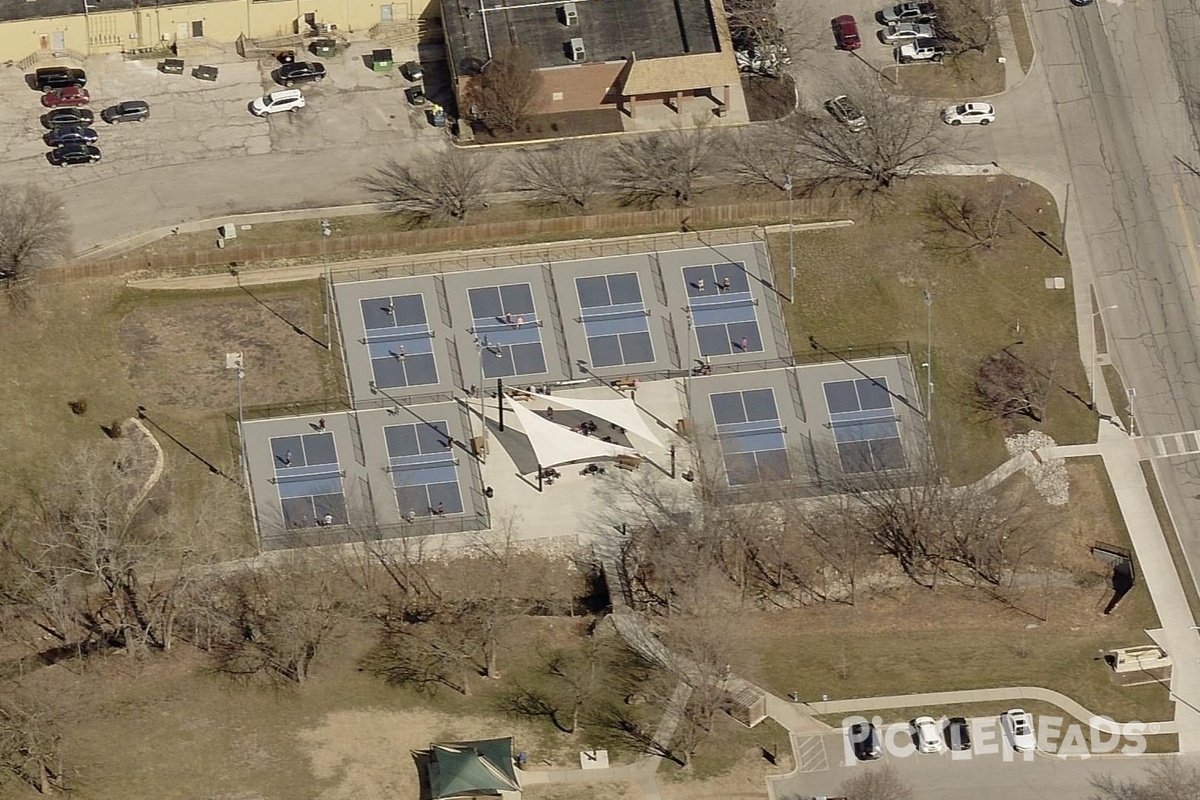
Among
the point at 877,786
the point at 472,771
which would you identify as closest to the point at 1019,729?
the point at 877,786

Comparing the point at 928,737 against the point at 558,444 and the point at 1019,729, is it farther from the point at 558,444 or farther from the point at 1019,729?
the point at 558,444

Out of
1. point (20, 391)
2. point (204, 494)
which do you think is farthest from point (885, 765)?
point (20, 391)

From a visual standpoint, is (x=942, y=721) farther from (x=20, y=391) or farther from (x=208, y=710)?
(x=20, y=391)

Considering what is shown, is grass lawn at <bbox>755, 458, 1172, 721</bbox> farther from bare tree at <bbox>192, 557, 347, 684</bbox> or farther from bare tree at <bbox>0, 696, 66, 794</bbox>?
bare tree at <bbox>0, 696, 66, 794</bbox>

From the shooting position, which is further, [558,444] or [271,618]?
[558,444]

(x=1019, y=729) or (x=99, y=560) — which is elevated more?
(x=99, y=560)

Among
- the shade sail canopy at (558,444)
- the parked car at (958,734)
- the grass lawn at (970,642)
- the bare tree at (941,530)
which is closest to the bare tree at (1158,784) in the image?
the grass lawn at (970,642)

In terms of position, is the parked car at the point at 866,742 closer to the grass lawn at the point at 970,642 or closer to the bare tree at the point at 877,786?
the bare tree at the point at 877,786

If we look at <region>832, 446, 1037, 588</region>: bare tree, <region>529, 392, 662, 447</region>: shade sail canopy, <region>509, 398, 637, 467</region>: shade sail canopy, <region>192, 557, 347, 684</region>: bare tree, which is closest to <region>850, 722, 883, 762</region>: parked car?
<region>832, 446, 1037, 588</region>: bare tree
